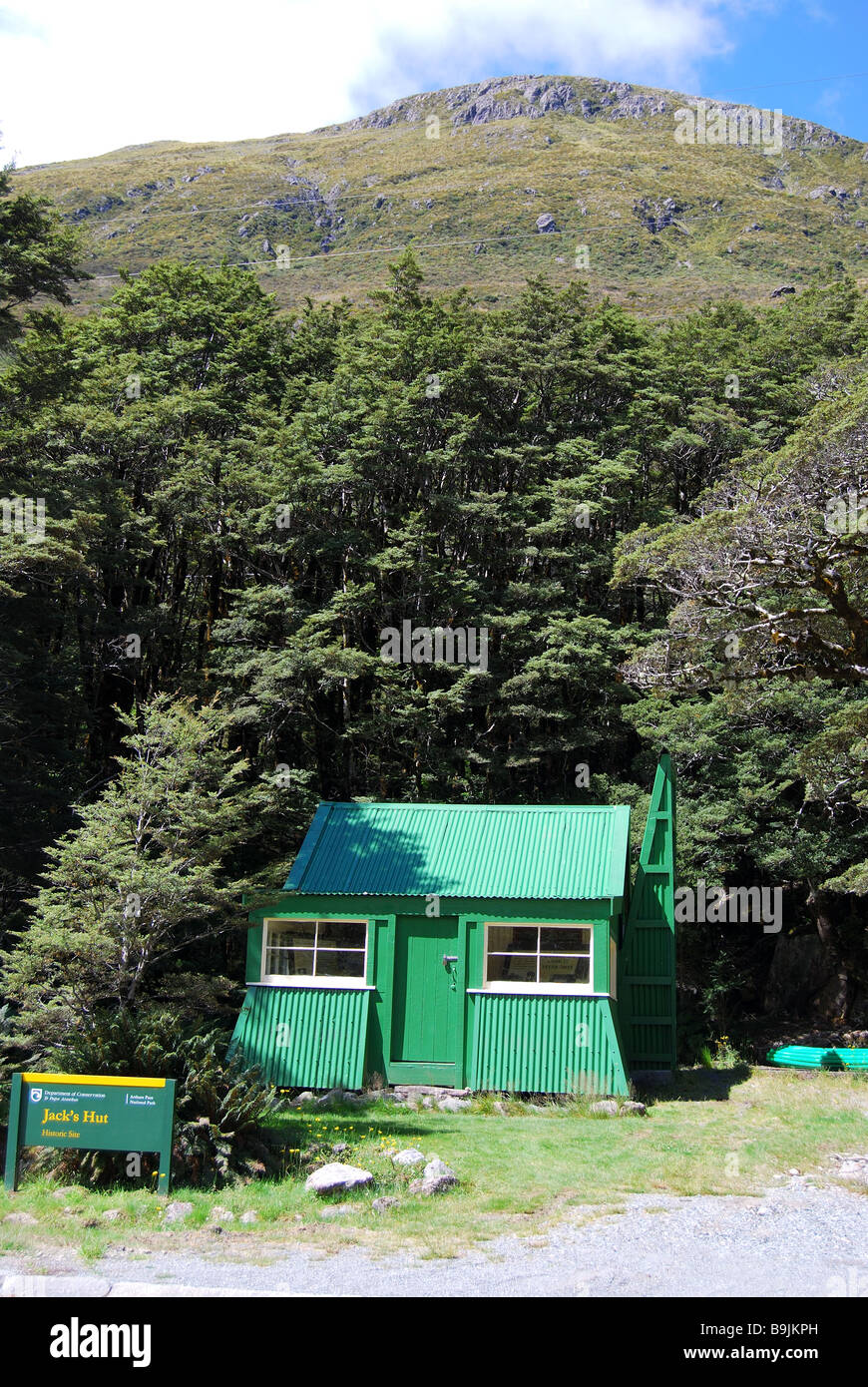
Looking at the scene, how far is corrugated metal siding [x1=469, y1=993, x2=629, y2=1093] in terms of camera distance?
1546cm

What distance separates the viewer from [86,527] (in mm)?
20641

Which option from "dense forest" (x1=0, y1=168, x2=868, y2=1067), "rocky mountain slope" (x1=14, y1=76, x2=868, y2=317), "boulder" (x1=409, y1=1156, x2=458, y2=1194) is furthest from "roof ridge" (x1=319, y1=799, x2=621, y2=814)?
"rocky mountain slope" (x1=14, y1=76, x2=868, y2=317)

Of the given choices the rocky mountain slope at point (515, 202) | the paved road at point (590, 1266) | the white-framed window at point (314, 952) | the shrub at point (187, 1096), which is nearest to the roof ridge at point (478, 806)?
the white-framed window at point (314, 952)

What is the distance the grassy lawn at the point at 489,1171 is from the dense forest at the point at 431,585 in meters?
4.33

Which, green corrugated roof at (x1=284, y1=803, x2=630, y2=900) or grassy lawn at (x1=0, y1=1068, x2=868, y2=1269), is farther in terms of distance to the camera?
green corrugated roof at (x1=284, y1=803, x2=630, y2=900)

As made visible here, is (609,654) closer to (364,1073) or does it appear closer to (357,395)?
(357,395)

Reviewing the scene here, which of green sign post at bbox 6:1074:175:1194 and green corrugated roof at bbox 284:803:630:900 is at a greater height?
green corrugated roof at bbox 284:803:630:900

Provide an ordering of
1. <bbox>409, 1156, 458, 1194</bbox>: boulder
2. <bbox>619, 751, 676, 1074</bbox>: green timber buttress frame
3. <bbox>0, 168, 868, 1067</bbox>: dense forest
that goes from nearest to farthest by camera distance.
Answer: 1. <bbox>409, 1156, 458, 1194</bbox>: boulder
2. <bbox>0, 168, 868, 1067</bbox>: dense forest
3. <bbox>619, 751, 676, 1074</bbox>: green timber buttress frame

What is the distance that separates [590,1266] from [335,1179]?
319 centimetres

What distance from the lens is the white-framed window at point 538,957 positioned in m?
16.2

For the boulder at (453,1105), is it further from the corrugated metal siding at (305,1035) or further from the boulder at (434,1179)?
the boulder at (434,1179)

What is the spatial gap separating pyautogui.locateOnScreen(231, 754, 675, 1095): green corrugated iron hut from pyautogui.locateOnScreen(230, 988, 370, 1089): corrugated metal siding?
2 centimetres

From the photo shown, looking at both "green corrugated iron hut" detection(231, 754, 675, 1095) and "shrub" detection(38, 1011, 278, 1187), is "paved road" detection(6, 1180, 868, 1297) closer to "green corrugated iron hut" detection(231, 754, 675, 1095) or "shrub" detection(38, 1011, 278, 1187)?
"shrub" detection(38, 1011, 278, 1187)

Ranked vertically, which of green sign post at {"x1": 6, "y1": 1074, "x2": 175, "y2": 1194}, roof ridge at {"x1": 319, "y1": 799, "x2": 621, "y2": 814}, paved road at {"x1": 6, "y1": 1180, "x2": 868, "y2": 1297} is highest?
roof ridge at {"x1": 319, "y1": 799, "x2": 621, "y2": 814}
